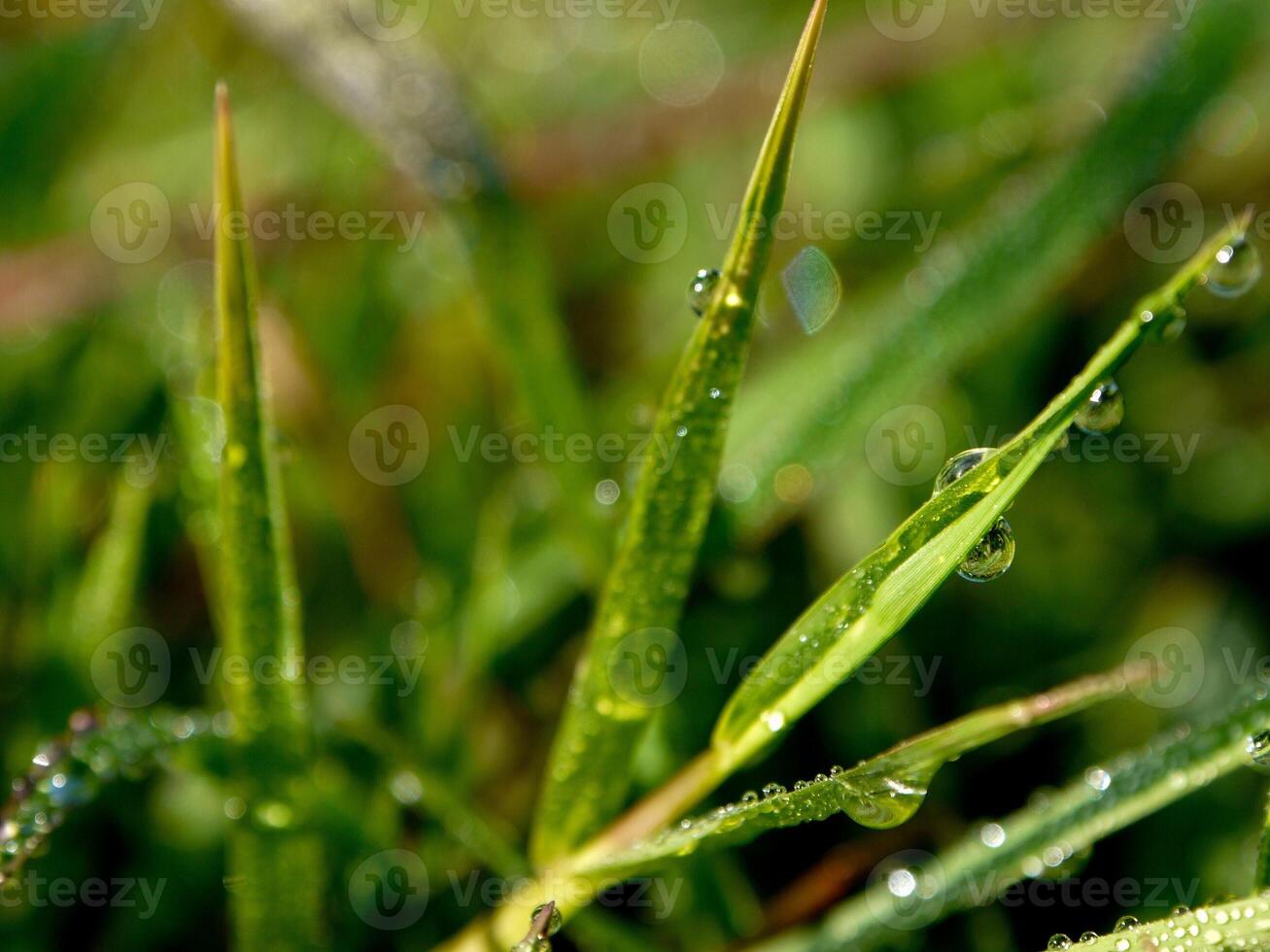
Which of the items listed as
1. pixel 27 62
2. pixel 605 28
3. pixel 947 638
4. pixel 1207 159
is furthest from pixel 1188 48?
pixel 27 62

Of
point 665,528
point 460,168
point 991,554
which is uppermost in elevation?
point 460,168

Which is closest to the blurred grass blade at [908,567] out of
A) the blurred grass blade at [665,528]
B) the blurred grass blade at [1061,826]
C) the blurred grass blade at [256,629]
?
the blurred grass blade at [665,528]

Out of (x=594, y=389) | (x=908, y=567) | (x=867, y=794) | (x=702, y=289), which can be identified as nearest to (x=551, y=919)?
(x=867, y=794)

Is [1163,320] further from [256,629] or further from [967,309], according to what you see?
[256,629]

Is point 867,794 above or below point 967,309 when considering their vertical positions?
below

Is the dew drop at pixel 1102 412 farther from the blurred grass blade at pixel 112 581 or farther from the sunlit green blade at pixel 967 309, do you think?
the blurred grass blade at pixel 112 581

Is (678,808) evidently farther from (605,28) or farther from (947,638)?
(605,28)
